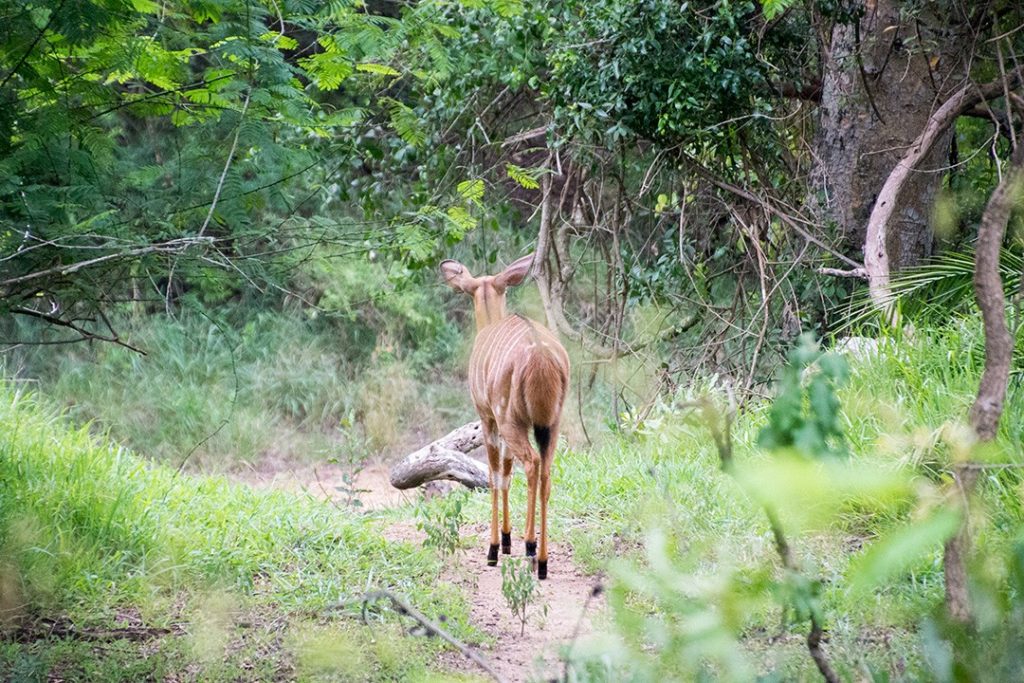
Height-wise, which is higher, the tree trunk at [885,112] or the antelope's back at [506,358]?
the tree trunk at [885,112]

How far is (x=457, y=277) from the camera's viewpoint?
21.2 ft

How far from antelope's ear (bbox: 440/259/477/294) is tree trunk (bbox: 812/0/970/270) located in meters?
2.77

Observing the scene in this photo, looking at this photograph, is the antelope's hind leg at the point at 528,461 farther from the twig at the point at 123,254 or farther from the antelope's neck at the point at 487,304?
the twig at the point at 123,254

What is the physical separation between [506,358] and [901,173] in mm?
3221

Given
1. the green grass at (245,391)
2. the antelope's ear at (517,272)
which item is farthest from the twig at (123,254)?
the green grass at (245,391)

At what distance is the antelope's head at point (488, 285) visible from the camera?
20.4 feet

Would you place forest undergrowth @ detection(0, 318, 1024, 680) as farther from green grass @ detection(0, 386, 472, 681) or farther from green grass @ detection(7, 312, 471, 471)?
green grass @ detection(7, 312, 471, 471)

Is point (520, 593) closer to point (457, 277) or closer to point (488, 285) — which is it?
point (488, 285)

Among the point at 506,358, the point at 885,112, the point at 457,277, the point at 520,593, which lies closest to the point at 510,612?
the point at 520,593

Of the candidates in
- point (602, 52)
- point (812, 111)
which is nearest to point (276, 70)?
point (602, 52)

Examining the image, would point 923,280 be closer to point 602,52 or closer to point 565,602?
point 602,52

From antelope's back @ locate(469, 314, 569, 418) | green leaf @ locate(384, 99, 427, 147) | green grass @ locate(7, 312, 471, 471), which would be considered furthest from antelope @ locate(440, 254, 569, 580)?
green grass @ locate(7, 312, 471, 471)

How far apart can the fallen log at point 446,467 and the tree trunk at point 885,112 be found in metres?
2.95

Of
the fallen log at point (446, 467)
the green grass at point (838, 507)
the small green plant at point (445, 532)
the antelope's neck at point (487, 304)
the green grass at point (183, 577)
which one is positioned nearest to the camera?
the green grass at point (838, 507)
